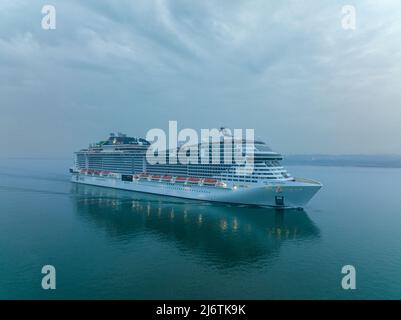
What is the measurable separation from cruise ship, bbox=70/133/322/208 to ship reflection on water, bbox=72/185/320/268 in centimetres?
224

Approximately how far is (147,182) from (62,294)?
47747 mm

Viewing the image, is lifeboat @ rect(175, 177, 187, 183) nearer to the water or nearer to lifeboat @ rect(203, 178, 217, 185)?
lifeboat @ rect(203, 178, 217, 185)

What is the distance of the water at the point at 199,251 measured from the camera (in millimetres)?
22172

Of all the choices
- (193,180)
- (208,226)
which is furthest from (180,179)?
(208,226)

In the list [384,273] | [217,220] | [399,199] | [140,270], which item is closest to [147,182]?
[217,220]

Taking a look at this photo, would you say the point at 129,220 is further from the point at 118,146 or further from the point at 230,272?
the point at 118,146

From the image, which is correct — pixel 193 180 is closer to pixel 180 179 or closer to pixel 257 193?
pixel 180 179

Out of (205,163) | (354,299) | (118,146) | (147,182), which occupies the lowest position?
(354,299)

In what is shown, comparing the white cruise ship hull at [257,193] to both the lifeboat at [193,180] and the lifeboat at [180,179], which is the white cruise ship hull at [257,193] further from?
the lifeboat at [193,180]

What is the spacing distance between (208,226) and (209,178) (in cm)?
1662

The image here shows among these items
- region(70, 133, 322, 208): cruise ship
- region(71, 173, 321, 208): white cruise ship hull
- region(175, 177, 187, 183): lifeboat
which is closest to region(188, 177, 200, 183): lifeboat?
region(70, 133, 322, 208): cruise ship

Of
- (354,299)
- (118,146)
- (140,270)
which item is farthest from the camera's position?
(118,146)

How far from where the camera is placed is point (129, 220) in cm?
4372

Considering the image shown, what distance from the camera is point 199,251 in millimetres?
30156
